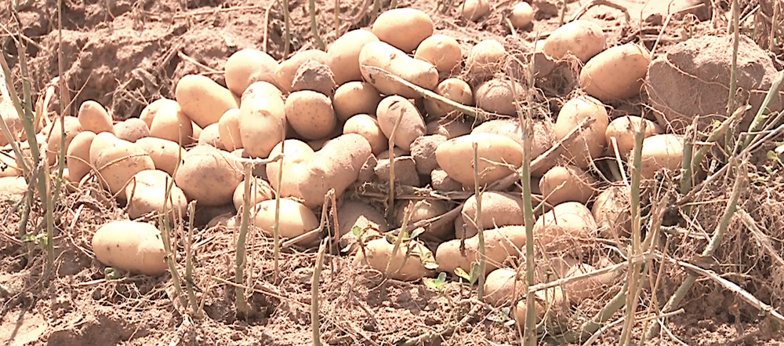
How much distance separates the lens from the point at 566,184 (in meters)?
2.71

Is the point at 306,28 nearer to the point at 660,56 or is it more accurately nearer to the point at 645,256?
the point at 660,56

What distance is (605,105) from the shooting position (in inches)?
114

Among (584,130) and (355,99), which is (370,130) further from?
(584,130)

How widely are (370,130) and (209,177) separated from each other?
0.45m

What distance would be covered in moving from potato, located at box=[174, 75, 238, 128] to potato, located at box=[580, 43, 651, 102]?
42.1 inches

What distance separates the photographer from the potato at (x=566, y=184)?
107 inches

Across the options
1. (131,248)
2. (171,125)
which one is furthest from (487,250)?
(171,125)

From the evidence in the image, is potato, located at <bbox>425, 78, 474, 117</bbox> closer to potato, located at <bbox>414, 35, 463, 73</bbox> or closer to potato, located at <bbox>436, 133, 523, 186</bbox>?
potato, located at <bbox>414, 35, 463, 73</bbox>

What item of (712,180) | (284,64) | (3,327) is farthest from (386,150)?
(3,327)

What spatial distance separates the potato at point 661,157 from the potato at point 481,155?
0.32 meters

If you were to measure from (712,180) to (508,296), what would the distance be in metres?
0.55

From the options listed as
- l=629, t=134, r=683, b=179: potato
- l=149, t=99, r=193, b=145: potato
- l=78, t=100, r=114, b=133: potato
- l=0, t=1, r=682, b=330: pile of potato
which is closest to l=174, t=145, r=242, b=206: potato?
l=0, t=1, r=682, b=330: pile of potato

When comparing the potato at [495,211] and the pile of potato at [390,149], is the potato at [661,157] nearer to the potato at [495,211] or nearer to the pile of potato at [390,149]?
the pile of potato at [390,149]

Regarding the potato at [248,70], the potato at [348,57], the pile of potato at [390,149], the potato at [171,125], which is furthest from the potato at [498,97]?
the potato at [171,125]
